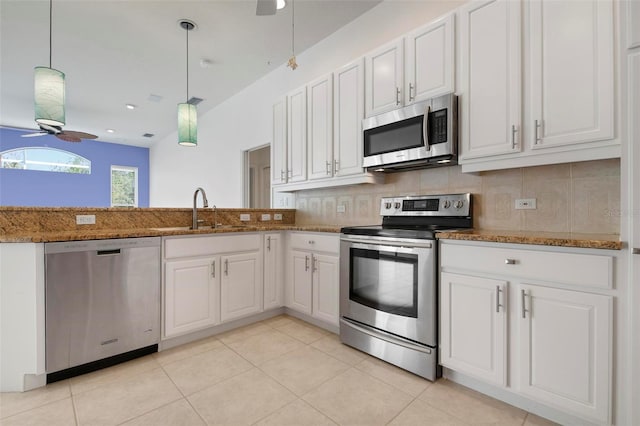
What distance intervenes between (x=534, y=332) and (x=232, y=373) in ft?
5.93

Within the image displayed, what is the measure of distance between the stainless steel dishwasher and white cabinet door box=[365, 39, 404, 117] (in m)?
2.12

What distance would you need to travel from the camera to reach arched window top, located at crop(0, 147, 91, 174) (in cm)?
687

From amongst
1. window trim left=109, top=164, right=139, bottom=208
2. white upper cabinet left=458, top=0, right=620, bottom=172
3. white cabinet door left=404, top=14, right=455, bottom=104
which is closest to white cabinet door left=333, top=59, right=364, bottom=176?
white cabinet door left=404, top=14, right=455, bottom=104

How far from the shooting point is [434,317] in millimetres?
1860

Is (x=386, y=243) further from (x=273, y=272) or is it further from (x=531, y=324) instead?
(x=273, y=272)

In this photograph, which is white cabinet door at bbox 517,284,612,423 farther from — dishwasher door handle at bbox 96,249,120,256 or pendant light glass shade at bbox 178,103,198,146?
pendant light glass shade at bbox 178,103,198,146

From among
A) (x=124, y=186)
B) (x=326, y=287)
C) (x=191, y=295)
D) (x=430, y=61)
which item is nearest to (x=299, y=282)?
(x=326, y=287)

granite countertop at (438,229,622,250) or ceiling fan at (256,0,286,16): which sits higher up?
ceiling fan at (256,0,286,16)

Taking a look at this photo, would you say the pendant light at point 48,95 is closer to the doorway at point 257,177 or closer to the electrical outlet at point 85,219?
the electrical outlet at point 85,219

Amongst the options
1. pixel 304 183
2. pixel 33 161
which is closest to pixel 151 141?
pixel 33 161

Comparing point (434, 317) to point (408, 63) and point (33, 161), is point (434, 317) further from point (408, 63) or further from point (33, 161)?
point (33, 161)

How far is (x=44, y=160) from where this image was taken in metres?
7.25

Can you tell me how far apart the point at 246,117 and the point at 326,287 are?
3.40m

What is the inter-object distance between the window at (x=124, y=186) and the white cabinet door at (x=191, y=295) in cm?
751
